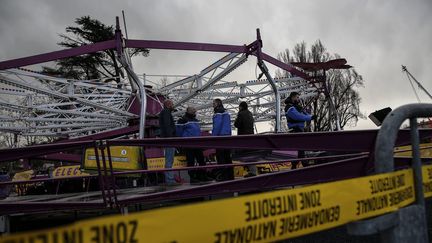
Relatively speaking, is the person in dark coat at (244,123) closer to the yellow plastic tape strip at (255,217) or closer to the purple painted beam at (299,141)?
the purple painted beam at (299,141)

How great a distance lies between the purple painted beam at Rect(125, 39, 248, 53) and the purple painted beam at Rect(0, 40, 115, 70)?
70 cm

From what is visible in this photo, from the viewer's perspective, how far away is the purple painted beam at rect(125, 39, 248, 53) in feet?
41.6

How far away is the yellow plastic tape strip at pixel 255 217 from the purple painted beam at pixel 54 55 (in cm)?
1058

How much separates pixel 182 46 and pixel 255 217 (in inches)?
469

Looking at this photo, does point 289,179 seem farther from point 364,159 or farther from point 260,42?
point 260,42

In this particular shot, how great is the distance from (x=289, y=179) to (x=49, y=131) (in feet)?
71.7

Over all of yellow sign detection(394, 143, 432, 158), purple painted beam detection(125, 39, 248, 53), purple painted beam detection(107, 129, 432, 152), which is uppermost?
purple painted beam detection(125, 39, 248, 53)

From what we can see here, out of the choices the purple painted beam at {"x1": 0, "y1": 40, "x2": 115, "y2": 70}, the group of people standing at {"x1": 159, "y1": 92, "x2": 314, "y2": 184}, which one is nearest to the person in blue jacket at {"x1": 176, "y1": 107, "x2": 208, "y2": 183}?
the group of people standing at {"x1": 159, "y1": 92, "x2": 314, "y2": 184}

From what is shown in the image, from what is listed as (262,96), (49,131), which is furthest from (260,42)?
(49,131)

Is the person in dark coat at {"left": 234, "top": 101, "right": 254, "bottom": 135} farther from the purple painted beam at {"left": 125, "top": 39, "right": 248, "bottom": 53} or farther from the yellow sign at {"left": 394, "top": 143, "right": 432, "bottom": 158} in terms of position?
the purple painted beam at {"left": 125, "top": 39, "right": 248, "bottom": 53}

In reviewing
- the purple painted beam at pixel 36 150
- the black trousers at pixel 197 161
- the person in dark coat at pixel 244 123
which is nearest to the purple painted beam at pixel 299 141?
the purple painted beam at pixel 36 150

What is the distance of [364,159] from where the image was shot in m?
5.60

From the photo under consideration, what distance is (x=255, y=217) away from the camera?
88.8 inches

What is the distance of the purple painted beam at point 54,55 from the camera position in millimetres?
12031
